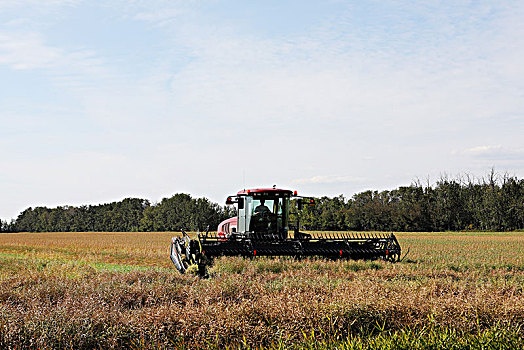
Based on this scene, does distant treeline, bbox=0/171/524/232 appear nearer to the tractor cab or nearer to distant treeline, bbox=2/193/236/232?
distant treeline, bbox=2/193/236/232

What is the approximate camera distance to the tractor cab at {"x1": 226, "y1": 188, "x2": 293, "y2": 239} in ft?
54.9

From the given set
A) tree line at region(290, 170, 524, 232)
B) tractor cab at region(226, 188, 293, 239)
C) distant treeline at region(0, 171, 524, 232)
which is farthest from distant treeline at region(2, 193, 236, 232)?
tractor cab at region(226, 188, 293, 239)

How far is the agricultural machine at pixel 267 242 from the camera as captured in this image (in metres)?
14.2

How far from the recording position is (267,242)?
579 inches

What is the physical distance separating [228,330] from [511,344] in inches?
118

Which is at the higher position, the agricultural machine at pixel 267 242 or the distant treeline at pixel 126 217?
the distant treeline at pixel 126 217

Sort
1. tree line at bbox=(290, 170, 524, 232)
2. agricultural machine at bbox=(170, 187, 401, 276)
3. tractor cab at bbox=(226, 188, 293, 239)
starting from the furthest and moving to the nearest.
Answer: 1. tree line at bbox=(290, 170, 524, 232)
2. tractor cab at bbox=(226, 188, 293, 239)
3. agricultural machine at bbox=(170, 187, 401, 276)

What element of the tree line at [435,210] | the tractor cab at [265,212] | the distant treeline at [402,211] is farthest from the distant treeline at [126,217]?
the tractor cab at [265,212]

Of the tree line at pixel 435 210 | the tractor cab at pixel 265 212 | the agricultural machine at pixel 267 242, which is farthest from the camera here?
the tree line at pixel 435 210

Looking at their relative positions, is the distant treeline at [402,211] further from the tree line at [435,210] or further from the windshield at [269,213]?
the windshield at [269,213]

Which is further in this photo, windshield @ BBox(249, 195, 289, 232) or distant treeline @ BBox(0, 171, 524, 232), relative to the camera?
distant treeline @ BBox(0, 171, 524, 232)

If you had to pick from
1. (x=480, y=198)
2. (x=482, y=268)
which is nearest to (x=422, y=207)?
(x=480, y=198)

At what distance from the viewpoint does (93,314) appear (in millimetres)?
6316

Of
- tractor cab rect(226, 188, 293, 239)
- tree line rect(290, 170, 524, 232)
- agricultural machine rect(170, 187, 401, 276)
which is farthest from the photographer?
tree line rect(290, 170, 524, 232)
